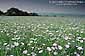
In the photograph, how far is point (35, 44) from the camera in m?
6.74

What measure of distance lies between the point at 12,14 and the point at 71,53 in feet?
90.3

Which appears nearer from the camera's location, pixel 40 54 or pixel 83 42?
pixel 40 54

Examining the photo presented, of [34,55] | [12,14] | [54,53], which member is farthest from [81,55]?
[12,14]

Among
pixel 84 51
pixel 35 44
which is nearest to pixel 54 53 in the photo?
pixel 84 51

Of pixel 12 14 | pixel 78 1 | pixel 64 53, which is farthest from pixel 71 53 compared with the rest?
pixel 12 14

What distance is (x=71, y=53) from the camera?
5.77 m

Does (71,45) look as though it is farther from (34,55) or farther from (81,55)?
(34,55)

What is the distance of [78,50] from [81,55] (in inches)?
21.1

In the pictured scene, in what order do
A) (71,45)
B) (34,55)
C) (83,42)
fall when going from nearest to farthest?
(34,55) < (71,45) < (83,42)

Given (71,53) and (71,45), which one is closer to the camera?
(71,53)

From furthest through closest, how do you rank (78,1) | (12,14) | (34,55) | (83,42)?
1. (12,14)
2. (78,1)
3. (83,42)
4. (34,55)

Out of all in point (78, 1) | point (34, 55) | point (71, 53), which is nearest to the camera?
point (34, 55)

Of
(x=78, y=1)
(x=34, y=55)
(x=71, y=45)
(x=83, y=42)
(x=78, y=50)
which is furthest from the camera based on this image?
(x=78, y=1)

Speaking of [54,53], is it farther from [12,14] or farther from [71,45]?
[12,14]
